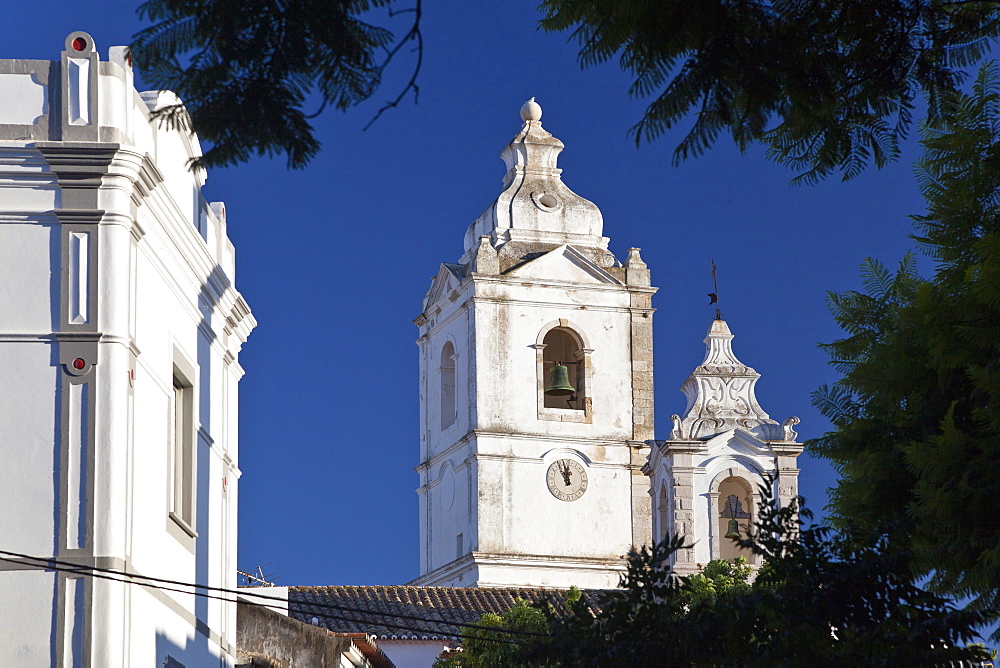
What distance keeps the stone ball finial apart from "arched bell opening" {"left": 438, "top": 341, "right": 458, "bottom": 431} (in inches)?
222

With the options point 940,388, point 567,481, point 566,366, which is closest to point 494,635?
point 940,388

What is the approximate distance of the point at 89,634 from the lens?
1180 centimetres

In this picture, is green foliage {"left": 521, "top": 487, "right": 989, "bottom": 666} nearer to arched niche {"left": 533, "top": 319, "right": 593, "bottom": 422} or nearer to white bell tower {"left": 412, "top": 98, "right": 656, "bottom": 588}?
white bell tower {"left": 412, "top": 98, "right": 656, "bottom": 588}

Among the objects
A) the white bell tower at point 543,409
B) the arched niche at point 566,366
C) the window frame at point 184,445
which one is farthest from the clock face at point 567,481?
the window frame at point 184,445

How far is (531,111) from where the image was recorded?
1582 inches

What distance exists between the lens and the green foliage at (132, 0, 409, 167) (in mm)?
5566

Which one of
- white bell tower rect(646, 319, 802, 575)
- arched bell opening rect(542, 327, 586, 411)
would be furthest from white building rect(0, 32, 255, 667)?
arched bell opening rect(542, 327, 586, 411)

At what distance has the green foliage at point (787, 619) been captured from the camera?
29.3 feet

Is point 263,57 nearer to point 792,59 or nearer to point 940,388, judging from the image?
point 792,59

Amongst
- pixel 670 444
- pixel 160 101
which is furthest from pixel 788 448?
pixel 160 101

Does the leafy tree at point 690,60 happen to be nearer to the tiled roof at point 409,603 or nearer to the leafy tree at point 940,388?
the leafy tree at point 940,388

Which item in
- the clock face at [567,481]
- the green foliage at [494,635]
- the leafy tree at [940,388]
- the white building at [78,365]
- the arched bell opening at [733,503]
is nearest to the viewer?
the leafy tree at [940,388]

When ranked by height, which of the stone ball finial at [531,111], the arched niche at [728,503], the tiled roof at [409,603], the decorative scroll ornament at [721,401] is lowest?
the tiled roof at [409,603]

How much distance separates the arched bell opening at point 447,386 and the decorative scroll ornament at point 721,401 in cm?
544
